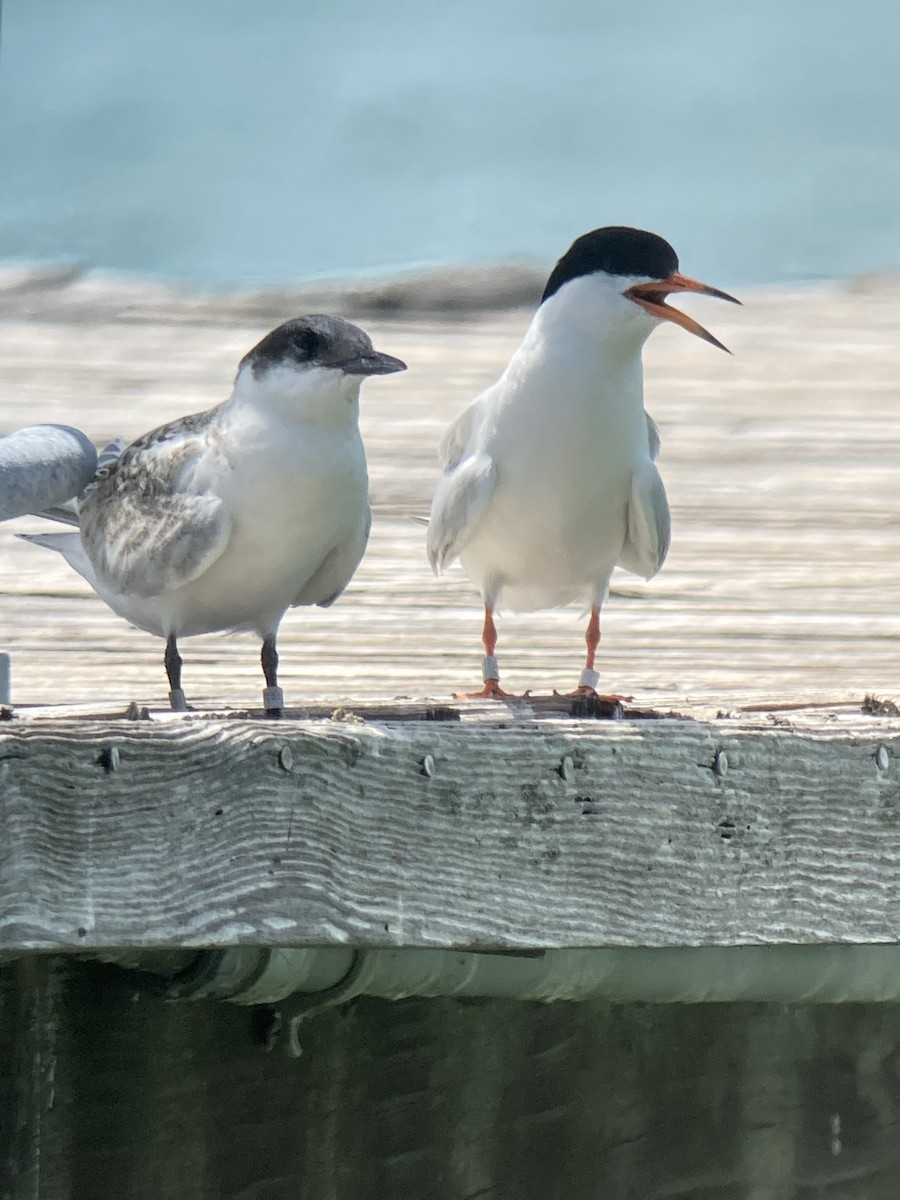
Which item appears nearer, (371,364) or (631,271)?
(371,364)

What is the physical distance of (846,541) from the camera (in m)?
5.46

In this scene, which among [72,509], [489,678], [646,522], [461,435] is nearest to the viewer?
[489,678]

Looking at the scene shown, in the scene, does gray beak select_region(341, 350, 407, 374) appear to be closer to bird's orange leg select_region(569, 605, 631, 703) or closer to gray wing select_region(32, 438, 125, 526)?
bird's orange leg select_region(569, 605, 631, 703)

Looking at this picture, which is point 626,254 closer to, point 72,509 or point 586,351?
point 586,351

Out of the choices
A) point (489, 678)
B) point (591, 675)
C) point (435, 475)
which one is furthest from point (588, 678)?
point (435, 475)

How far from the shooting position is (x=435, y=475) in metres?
5.52

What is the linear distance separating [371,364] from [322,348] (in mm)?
102

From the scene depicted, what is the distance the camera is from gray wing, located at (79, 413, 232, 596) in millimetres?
3418

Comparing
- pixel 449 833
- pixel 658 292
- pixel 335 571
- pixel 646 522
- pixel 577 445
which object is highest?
pixel 658 292

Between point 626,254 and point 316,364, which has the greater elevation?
point 626,254

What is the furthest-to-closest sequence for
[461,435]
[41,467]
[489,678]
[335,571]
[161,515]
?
1. [461,435]
2. [489,678]
3. [335,571]
4. [161,515]
5. [41,467]

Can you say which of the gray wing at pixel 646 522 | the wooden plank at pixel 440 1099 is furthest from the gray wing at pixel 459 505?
the wooden plank at pixel 440 1099

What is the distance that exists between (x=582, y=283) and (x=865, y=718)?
62.2 inches

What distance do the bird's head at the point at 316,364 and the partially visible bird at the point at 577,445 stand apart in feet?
2.07
